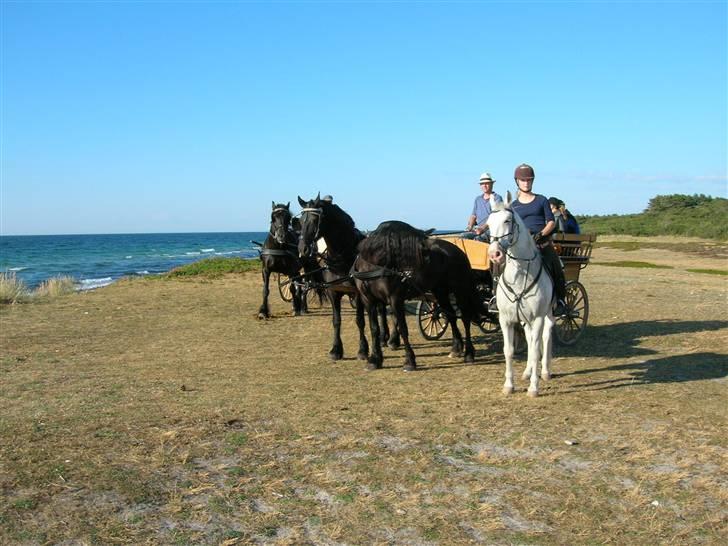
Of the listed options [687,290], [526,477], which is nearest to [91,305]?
[526,477]

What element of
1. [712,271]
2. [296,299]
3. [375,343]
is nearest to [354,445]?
[375,343]

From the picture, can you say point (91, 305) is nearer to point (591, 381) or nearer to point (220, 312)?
point (220, 312)

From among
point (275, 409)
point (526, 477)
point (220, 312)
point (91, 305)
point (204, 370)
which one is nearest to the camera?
point (526, 477)

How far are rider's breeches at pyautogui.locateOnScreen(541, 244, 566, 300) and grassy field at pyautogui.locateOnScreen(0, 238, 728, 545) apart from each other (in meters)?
1.22

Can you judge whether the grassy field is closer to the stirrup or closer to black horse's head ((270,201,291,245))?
the stirrup

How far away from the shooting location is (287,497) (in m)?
4.93

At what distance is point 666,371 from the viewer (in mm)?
9148

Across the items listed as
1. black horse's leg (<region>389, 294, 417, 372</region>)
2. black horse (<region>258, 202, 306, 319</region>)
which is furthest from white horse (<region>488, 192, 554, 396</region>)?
black horse (<region>258, 202, 306, 319</region>)

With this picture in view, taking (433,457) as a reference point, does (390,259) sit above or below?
above

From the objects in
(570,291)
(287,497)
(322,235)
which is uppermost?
(322,235)

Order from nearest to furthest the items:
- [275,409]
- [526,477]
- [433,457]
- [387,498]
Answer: [387,498], [526,477], [433,457], [275,409]

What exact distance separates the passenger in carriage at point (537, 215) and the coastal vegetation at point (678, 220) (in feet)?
148

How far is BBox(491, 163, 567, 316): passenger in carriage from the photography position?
854 centimetres

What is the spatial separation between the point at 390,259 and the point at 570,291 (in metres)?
3.86
